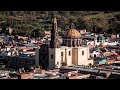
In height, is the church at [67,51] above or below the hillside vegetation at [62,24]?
below

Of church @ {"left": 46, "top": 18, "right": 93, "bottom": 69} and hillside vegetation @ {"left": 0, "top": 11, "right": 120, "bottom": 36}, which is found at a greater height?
hillside vegetation @ {"left": 0, "top": 11, "right": 120, "bottom": 36}

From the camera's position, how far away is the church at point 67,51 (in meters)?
8.11

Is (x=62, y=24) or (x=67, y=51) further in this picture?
(x=62, y=24)

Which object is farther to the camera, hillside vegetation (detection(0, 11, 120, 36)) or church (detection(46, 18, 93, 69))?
A: hillside vegetation (detection(0, 11, 120, 36))

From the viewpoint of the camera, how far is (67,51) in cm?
838

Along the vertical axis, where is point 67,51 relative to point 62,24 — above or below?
below

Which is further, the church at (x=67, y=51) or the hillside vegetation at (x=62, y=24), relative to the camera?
the hillside vegetation at (x=62, y=24)

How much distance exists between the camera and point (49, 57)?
8281 mm

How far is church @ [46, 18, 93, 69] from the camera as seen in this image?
8.11 metres
